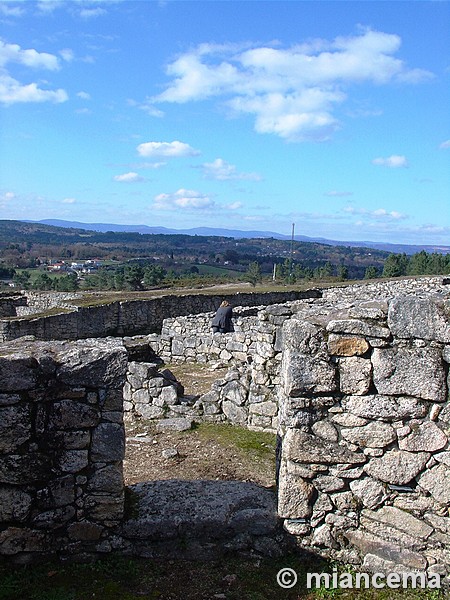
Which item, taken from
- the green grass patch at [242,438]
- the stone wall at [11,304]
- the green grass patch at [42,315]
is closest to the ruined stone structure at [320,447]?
the green grass patch at [242,438]

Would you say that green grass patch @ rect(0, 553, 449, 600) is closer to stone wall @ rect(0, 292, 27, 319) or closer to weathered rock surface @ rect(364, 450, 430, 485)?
weathered rock surface @ rect(364, 450, 430, 485)

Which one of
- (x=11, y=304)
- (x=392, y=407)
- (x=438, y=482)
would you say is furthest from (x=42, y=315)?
(x=438, y=482)

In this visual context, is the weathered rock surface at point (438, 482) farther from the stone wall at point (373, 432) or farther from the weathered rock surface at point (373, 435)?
the weathered rock surface at point (373, 435)

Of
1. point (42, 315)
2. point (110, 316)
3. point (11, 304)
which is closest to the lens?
point (42, 315)

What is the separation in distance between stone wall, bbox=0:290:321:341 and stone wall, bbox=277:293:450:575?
1671 centimetres

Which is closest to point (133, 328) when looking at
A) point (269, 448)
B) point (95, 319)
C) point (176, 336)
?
point (95, 319)

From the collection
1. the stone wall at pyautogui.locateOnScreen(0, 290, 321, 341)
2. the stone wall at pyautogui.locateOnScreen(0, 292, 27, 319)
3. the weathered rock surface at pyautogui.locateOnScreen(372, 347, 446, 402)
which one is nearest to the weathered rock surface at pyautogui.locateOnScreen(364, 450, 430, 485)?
the weathered rock surface at pyautogui.locateOnScreen(372, 347, 446, 402)

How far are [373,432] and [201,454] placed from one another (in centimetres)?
355

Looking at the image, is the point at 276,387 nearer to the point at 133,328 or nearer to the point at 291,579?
the point at 291,579

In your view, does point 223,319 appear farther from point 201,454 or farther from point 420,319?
point 420,319

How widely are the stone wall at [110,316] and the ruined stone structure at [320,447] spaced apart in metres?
15.6

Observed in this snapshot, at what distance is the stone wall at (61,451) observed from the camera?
4910 mm

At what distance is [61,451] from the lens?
16.6ft

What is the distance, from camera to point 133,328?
26344mm
